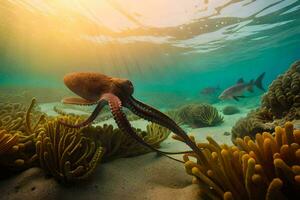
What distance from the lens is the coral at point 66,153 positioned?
280cm

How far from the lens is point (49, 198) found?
2568 millimetres

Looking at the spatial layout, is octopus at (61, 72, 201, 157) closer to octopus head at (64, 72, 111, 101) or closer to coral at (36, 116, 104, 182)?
octopus head at (64, 72, 111, 101)

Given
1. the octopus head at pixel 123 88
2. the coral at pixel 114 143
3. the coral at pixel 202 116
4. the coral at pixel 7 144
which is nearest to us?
the octopus head at pixel 123 88

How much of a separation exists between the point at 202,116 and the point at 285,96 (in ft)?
19.3

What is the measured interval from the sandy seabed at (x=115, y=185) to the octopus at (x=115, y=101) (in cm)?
60

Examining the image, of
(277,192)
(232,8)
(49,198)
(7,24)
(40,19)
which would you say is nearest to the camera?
(277,192)

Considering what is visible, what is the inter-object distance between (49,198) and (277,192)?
235 cm

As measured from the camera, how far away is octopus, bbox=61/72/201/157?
6.88 feet

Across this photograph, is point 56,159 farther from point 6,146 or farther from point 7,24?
point 7,24

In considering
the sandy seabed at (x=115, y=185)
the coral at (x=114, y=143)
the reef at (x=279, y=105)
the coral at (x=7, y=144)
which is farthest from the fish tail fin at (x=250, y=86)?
the coral at (x=7, y=144)

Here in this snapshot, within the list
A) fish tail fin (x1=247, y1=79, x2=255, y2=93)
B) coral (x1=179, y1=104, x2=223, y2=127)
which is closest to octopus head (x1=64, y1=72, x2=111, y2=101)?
coral (x1=179, y1=104, x2=223, y2=127)

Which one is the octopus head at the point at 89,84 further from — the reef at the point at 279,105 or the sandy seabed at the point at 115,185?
the reef at the point at 279,105

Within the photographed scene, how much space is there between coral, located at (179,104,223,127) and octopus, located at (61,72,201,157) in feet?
26.7

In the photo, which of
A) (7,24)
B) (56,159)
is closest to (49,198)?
(56,159)
